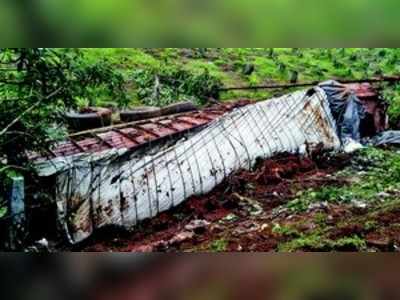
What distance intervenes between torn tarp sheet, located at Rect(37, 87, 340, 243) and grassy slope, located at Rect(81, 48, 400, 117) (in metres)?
0.15

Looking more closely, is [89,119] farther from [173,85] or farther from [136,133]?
[173,85]

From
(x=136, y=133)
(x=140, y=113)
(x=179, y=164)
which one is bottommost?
(x=179, y=164)

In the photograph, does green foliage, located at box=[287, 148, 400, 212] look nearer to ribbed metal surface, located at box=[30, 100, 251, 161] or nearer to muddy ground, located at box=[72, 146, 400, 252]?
muddy ground, located at box=[72, 146, 400, 252]

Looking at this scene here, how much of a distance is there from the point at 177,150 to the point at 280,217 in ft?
2.13

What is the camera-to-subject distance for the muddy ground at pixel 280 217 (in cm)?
303

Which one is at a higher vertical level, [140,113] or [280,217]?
[140,113]

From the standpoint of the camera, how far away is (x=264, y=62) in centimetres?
321

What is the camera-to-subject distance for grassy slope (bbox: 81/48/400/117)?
2.96 meters

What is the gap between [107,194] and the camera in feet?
10.3

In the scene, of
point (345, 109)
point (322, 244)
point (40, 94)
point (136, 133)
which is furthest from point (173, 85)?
point (322, 244)

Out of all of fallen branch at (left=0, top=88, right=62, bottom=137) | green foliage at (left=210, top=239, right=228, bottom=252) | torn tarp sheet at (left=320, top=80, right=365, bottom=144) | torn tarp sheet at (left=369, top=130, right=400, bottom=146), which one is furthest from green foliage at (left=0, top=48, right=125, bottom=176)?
torn tarp sheet at (left=369, top=130, right=400, bottom=146)
